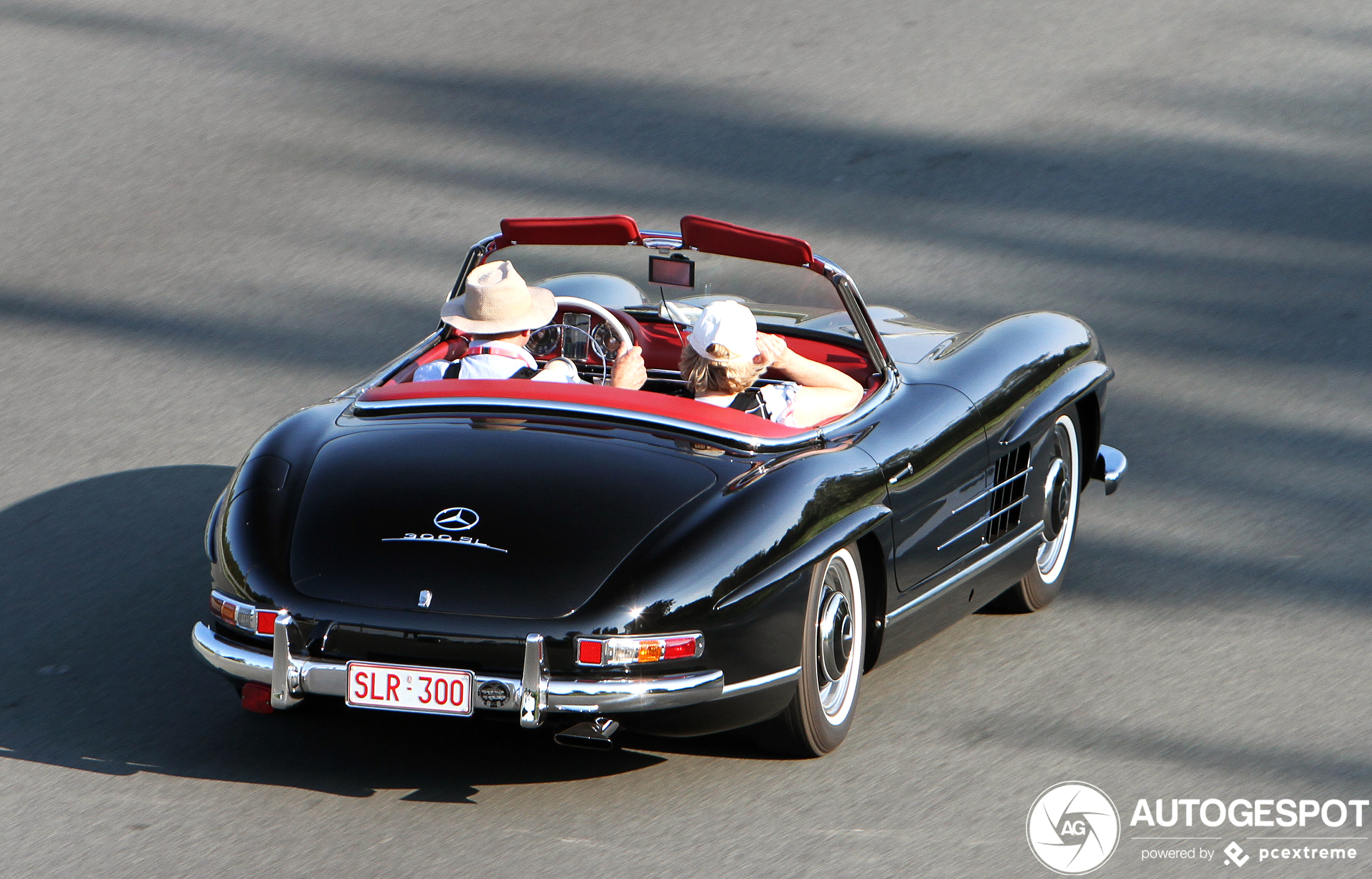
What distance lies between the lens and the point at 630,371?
17.4 ft

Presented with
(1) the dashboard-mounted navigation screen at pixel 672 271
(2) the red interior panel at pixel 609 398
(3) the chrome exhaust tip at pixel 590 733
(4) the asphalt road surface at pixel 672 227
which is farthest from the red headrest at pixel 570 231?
(3) the chrome exhaust tip at pixel 590 733

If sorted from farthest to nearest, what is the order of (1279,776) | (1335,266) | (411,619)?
(1335,266) < (1279,776) < (411,619)

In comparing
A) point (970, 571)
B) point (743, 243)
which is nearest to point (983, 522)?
point (970, 571)

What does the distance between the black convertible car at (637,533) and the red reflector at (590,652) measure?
0.01 m

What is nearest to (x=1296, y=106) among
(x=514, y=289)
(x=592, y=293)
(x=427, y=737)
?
(x=592, y=293)

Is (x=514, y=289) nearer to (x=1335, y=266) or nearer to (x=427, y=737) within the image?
(x=427, y=737)

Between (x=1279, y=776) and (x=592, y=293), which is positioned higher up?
(x=592, y=293)

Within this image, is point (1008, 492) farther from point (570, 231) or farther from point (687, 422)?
point (570, 231)

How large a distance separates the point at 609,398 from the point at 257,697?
4.10ft

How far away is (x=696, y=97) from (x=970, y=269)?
8.86ft

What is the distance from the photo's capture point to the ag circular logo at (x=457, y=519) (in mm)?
4340

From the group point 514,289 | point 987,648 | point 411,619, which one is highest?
point 514,289

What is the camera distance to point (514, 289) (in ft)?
17.7

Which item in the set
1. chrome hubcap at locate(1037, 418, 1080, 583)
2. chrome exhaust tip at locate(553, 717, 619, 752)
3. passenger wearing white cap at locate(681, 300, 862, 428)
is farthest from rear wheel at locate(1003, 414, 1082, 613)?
chrome exhaust tip at locate(553, 717, 619, 752)
